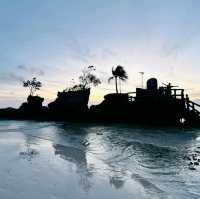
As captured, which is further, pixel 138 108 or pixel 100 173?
pixel 138 108

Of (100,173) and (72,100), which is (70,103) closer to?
(72,100)

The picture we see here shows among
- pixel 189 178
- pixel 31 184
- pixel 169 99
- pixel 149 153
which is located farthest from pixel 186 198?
pixel 169 99

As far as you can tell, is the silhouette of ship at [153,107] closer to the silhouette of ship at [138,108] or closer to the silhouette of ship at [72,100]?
the silhouette of ship at [138,108]

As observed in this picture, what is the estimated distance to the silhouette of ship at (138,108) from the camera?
39000 millimetres

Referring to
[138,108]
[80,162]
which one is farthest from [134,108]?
[80,162]

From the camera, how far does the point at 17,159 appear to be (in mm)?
15820

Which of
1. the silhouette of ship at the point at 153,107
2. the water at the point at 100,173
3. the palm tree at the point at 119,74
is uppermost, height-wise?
the palm tree at the point at 119,74

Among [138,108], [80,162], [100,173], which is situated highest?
[138,108]

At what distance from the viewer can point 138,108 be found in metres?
41.8

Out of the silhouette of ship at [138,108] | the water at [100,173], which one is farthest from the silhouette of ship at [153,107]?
the water at [100,173]

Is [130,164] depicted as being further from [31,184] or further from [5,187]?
[5,187]

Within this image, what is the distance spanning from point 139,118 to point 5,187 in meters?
32.5

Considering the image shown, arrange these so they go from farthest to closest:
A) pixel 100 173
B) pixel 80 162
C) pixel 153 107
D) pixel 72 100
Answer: pixel 72 100, pixel 153 107, pixel 80 162, pixel 100 173

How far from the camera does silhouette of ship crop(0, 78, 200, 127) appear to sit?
1535 inches
